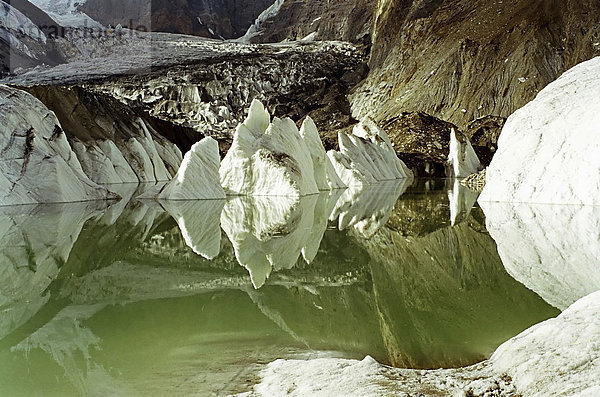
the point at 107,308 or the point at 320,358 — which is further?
the point at 107,308

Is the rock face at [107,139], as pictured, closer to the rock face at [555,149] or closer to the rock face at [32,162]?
the rock face at [32,162]

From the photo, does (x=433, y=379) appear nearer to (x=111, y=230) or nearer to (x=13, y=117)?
(x=111, y=230)

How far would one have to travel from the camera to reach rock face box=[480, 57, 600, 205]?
33.9 ft

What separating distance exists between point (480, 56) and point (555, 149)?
42.2 m

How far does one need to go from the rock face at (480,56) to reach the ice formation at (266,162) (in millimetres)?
32185

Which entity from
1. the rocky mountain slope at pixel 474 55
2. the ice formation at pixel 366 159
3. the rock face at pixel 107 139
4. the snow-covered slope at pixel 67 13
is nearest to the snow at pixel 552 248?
the ice formation at pixel 366 159

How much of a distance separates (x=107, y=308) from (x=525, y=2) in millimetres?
55296

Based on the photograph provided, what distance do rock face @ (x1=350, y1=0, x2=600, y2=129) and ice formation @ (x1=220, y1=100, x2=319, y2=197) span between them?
106ft

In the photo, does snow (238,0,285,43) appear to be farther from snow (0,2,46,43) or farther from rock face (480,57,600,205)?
rock face (480,57,600,205)

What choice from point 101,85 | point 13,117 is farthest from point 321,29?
point 13,117

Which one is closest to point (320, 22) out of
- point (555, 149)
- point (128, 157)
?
point (128, 157)

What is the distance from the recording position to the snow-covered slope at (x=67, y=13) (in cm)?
8944

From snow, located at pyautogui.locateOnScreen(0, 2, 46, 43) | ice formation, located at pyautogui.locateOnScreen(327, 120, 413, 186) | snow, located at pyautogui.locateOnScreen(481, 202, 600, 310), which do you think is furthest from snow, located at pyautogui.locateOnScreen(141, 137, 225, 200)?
snow, located at pyautogui.locateOnScreen(0, 2, 46, 43)

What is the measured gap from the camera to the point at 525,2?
51062 mm
